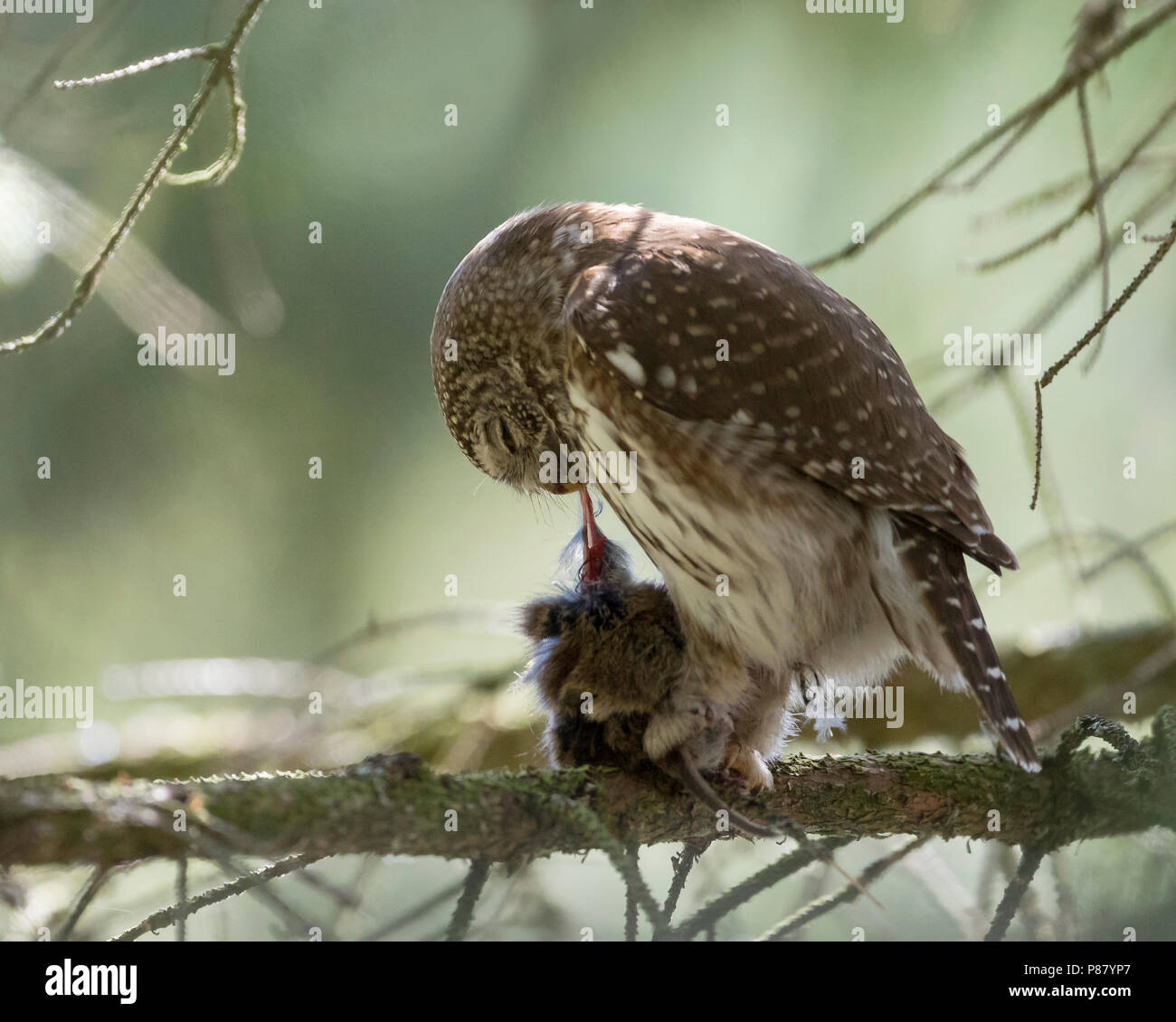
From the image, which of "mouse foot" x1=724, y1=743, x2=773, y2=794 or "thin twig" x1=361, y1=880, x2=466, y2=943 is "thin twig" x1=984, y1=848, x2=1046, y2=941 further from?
"thin twig" x1=361, y1=880, x2=466, y2=943

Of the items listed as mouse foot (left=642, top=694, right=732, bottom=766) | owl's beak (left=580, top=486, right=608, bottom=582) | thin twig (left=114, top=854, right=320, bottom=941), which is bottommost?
thin twig (left=114, top=854, right=320, bottom=941)

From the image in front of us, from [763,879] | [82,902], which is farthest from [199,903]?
[763,879]

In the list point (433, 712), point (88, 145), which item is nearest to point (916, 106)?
point (433, 712)

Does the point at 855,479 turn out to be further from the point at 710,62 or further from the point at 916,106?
the point at 710,62

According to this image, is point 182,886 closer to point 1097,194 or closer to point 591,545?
point 591,545

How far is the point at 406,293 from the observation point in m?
5.08

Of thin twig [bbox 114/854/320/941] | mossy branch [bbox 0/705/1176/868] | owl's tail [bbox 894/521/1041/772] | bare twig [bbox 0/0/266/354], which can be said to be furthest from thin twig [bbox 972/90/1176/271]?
thin twig [bbox 114/854/320/941]

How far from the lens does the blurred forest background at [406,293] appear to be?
13.4ft

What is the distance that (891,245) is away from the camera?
4.63 metres

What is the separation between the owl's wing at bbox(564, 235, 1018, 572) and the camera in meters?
2.41

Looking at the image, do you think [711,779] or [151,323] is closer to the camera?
[711,779]

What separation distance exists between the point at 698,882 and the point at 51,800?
1.55m

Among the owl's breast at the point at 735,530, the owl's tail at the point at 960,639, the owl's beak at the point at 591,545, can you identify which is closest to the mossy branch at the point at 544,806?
the owl's tail at the point at 960,639

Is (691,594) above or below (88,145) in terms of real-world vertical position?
below
